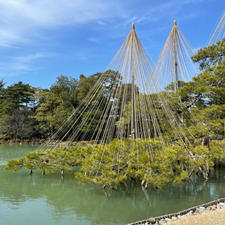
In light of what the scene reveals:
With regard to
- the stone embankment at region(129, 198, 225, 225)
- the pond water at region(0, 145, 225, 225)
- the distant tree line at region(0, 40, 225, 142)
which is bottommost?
the pond water at region(0, 145, 225, 225)

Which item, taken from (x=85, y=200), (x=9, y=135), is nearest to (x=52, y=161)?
(x=85, y=200)

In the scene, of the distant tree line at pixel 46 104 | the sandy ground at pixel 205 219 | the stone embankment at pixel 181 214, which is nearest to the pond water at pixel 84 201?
the stone embankment at pixel 181 214

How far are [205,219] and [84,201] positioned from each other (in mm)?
3193

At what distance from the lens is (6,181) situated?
A: 8.33 meters

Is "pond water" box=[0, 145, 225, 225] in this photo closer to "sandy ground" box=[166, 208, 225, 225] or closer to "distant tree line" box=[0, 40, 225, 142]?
"sandy ground" box=[166, 208, 225, 225]

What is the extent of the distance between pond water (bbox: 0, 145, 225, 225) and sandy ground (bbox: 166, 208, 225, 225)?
103cm

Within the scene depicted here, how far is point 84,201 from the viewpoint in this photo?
6.30 meters

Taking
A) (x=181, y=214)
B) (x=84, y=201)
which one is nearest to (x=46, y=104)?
(x=84, y=201)

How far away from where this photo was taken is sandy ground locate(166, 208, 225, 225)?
4.14m

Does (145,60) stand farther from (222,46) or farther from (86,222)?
(86,222)

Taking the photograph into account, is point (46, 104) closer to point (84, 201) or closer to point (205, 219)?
point (84, 201)

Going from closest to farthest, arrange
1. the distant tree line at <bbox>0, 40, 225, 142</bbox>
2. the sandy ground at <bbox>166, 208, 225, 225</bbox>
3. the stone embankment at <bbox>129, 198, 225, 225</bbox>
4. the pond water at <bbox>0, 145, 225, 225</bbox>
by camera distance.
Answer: the sandy ground at <bbox>166, 208, 225, 225</bbox> → the stone embankment at <bbox>129, 198, 225, 225</bbox> → the pond water at <bbox>0, 145, 225, 225</bbox> → the distant tree line at <bbox>0, 40, 225, 142</bbox>

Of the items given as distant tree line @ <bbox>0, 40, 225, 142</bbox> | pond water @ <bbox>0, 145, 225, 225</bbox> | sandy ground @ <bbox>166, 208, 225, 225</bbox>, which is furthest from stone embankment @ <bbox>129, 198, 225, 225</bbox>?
distant tree line @ <bbox>0, 40, 225, 142</bbox>

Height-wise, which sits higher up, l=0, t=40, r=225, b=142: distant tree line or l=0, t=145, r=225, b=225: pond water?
l=0, t=40, r=225, b=142: distant tree line
